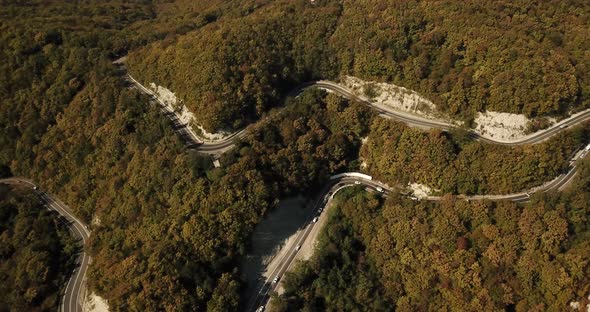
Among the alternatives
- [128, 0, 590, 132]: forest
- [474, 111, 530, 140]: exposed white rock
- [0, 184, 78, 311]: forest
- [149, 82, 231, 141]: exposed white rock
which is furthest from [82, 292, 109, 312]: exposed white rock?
[474, 111, 530, 140]: exposed white rock

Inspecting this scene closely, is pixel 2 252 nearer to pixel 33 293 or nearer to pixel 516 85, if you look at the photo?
pixel 33 293

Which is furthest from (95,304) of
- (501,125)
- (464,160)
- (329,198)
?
(501,125)

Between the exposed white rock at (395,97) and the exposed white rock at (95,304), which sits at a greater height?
the exposed white rock at (395,97)

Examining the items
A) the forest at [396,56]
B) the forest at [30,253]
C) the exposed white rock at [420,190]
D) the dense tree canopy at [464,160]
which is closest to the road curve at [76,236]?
the forest at [30,253]

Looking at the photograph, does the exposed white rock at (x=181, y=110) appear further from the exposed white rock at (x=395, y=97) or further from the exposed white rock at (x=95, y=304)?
the exposed white rock at (x=95, y=304)

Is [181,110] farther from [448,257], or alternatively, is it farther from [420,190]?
[448,257]
